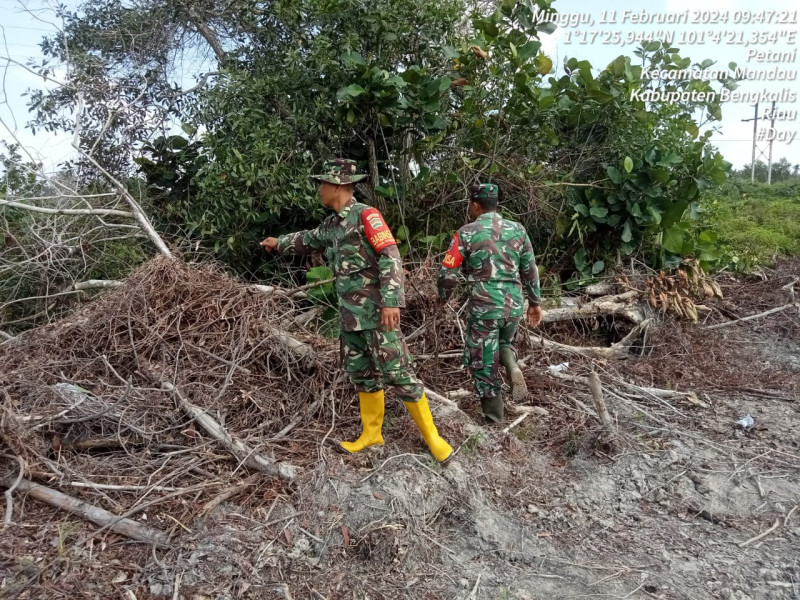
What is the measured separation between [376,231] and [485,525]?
1712mm

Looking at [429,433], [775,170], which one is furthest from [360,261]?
[775,170]

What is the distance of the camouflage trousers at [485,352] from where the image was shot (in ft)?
13.4

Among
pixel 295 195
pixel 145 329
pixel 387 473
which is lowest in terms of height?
pixel 387 473

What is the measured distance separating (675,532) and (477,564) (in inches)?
44.1

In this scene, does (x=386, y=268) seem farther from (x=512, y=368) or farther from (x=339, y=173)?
(x=512, y=368)

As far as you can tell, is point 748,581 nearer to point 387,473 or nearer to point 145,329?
point 387,473

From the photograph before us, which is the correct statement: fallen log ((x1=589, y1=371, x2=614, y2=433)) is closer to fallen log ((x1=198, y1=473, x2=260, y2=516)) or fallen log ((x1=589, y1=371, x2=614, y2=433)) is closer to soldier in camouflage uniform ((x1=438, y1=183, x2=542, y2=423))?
soldier in camouflage uniform ((x1=438, y1=183, x2=542, y2=423))

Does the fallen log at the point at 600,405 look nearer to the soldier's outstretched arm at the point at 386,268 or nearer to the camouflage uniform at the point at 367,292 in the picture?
the camouflage uniform at the point at 367,292

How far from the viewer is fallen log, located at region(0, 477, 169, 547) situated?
9.47 ft

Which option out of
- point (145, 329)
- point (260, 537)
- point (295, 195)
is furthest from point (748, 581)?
point (295, 195)

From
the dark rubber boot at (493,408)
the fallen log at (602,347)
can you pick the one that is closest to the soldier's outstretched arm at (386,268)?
the dark rubber boot at (493,408)

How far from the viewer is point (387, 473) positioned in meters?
3.37

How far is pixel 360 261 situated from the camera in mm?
3557

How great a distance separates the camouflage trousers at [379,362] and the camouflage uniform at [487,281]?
718 mm
